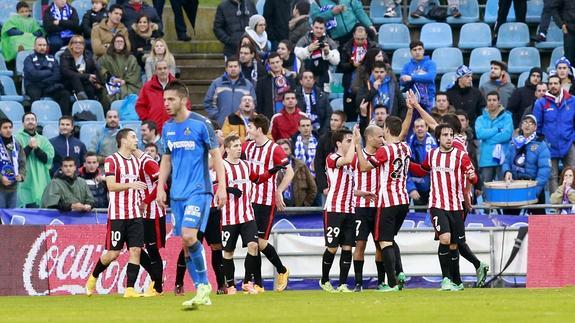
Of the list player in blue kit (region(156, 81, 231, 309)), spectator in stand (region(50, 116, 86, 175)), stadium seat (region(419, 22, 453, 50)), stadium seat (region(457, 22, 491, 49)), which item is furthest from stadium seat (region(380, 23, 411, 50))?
player in blue kit (region(156, 81, 231, 309))

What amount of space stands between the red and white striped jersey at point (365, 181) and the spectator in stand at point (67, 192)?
4.43 m

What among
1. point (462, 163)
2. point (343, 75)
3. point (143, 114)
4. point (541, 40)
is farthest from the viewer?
point (541, 40)

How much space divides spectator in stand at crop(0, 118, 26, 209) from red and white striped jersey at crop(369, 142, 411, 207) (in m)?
6.16

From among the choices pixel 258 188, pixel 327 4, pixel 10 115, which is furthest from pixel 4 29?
pixel 258 188

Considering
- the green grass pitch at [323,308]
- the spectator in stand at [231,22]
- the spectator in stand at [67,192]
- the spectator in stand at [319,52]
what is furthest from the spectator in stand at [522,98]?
the spectator in stand at [67,192]

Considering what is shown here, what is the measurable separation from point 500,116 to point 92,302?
880 centimetres

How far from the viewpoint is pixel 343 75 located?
26016 mm

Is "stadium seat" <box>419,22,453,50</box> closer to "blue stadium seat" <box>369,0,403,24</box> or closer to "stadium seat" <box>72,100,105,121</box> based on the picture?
"blue stadium seat" <box>369,0,403,24</box>

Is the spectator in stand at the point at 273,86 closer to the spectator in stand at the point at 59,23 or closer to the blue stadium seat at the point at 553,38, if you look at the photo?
the spectator in stand at the point at 59,23

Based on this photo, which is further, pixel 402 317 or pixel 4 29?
pixel 4 29

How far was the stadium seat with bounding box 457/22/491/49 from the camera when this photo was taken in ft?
91.5

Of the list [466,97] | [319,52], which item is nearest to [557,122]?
[466,97]

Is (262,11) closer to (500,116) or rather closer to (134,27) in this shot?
(134,27)

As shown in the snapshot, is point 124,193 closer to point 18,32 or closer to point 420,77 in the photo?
point 420,77
